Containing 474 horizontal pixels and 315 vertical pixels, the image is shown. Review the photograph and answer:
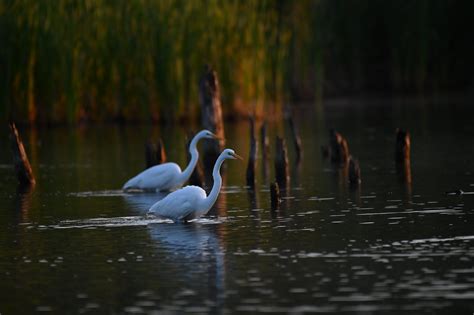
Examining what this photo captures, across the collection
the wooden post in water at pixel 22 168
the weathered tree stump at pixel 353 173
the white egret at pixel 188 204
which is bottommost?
the white egret at pixel 188 204

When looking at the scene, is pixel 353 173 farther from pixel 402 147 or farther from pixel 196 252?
pixel 196 252

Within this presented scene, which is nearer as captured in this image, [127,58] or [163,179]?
[163,179]

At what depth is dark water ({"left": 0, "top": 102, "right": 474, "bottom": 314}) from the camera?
10.8 meters

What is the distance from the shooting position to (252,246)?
13523 mm

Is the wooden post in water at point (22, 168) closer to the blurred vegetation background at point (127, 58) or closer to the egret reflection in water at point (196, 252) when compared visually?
the egret reflection in water at point (196, 252)

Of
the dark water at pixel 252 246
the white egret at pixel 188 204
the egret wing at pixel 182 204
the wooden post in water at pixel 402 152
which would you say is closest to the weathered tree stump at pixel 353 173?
the dark water at pixel 252 246

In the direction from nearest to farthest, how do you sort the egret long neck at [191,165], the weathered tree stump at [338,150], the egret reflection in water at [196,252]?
the egret reflection in water at [196,252], the egret long neck at [191,165], the weathered tree stump at [338,150]

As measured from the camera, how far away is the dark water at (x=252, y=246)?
10.8 meters

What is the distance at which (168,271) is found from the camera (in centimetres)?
1213

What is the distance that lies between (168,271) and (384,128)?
20855 mm

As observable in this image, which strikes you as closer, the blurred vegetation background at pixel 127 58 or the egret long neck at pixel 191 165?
the egret long neck at pixel 191 165

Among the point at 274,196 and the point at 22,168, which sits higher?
the point at 22,168

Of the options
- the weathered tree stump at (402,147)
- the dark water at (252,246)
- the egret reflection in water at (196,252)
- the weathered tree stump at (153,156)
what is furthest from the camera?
the weathered tree stump at (153,156)

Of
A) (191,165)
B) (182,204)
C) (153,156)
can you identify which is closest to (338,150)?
(153,156)
